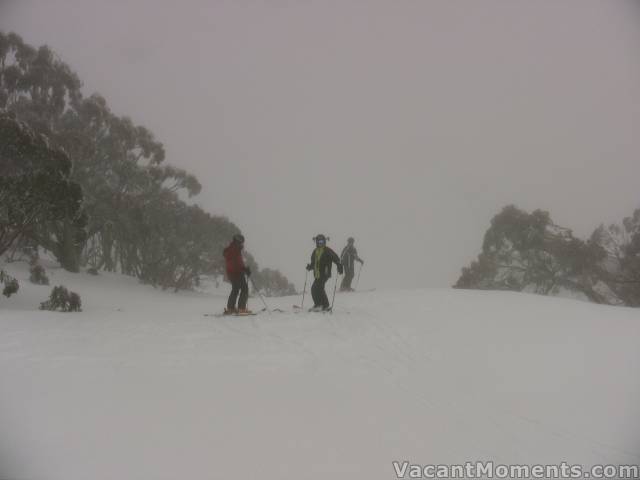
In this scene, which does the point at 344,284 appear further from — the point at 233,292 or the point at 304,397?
the point at 304,397

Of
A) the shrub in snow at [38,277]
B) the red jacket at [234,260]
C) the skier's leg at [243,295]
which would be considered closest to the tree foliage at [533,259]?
the skier's leg at [243,295]

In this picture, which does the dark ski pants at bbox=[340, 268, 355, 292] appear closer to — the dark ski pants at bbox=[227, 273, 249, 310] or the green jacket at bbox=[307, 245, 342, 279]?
the green jacket at bbox=[307, 245, 342, 279]

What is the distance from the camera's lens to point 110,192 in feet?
69.9

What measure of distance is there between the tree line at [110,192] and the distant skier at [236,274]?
5249mm

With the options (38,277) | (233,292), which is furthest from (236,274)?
(38,277)

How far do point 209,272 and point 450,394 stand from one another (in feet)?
81.4

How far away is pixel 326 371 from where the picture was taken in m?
5.00

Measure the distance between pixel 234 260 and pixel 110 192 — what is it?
14935mm

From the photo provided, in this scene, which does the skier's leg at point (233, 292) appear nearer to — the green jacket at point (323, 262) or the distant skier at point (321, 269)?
the distant skier at point (321, 269)

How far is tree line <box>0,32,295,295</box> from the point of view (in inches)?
755

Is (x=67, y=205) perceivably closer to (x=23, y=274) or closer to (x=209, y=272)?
(x=23, y=274)

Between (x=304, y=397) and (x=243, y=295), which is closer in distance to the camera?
(x=304, y=397)

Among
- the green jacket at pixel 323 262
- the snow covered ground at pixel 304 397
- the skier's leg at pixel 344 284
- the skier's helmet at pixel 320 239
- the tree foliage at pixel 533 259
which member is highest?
the tree foliage at pixel 533 259

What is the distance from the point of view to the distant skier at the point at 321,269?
9.54 m
